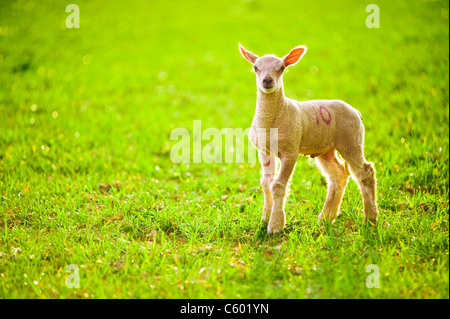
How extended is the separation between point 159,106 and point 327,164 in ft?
18.9

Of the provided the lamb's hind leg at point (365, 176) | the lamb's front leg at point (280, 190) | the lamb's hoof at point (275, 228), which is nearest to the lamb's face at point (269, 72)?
the lamb's front leg at point (280, 190)

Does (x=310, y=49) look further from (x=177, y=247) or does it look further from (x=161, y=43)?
(x=177, y=247)

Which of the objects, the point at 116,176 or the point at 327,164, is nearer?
the point at 327,164

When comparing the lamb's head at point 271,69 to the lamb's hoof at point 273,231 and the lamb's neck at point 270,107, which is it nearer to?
the lamb's neck at point 270,107

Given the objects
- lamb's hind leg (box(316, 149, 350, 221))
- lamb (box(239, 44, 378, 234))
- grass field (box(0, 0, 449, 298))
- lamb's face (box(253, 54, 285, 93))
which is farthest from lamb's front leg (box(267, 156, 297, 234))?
lamb's face (box(253, 54, 285, 93))

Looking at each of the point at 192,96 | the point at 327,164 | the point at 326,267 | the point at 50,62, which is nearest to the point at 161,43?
the point at 50,62

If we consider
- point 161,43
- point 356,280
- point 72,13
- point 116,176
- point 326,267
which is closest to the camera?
point 356,280

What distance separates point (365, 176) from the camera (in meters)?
4.30

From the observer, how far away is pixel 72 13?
16.4 meters

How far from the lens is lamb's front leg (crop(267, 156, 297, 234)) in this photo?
4148 mm

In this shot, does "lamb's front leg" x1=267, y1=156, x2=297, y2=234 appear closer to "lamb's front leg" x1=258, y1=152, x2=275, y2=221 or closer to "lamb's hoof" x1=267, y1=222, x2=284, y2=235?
"lamb's hoof" x1=267, y1=222, x2=284, y2=235

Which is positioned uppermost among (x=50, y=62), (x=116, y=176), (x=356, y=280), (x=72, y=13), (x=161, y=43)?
(x=72, y=13)

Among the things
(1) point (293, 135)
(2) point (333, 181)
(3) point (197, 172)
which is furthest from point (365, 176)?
(3) point (197, 172)

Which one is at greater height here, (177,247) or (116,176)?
(116,176)
